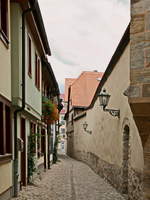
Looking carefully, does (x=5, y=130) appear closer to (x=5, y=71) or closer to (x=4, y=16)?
(x=5, y=71)

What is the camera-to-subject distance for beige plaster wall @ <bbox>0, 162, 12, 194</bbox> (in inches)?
288

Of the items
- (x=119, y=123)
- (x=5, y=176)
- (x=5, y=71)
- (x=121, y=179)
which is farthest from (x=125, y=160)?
(x=5, y=71)

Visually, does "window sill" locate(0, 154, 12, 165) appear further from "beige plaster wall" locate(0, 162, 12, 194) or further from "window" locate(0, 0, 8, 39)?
"window" locate(0, 0, 8, 39)

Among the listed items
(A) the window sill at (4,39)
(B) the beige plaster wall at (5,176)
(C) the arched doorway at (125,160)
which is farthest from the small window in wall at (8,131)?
(C) the arched doorway at (125,160)

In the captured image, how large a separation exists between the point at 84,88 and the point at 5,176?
113 feet

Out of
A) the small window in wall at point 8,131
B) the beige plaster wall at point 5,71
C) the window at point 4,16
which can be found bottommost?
the small window in wall at point 8,131

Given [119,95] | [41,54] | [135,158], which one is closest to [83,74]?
[41,54]

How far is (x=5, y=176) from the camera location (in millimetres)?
7707

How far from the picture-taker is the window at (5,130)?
24.8 feet

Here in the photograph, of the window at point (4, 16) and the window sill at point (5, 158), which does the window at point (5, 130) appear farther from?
the window at point (4, 16)

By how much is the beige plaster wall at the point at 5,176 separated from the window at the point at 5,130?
33 centimetres

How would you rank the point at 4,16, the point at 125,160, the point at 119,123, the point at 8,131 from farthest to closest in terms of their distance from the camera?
the point at 119,123 < the point at 125,160 < the point at 8,131 < the point at 4,16

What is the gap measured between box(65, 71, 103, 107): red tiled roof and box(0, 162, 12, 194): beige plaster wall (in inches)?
1201

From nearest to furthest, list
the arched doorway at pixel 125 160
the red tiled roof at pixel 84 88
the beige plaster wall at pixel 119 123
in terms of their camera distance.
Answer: the beige plaster wall at pixel 119 123
the arched doorway at pixel 125 160
the red tiled roof at pixel 84 88
